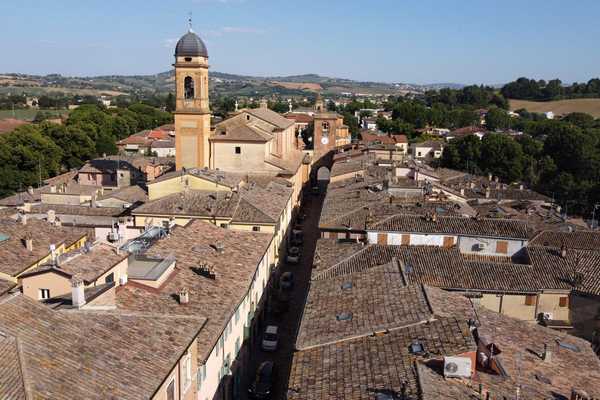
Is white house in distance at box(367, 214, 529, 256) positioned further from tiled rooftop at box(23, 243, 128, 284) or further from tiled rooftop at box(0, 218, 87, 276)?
tiled rooftop at box(0, 218, 87, 276)

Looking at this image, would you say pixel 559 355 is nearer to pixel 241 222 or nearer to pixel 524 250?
pixel 524 250

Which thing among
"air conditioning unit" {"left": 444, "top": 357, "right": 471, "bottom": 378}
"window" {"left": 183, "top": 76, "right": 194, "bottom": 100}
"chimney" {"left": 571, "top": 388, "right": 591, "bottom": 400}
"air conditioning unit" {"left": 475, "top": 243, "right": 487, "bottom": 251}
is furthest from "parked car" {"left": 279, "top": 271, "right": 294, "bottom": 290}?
"chimney" {"left": 571, "top": 388, "right": 591, "bottom": 400}

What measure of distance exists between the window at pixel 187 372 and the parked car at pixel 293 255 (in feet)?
78.0

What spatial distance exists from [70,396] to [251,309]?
50.2ft

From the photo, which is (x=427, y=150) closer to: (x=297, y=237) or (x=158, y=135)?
(x=158, y=135)

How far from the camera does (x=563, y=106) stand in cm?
15138

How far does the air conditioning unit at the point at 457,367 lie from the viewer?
1356 centimetres

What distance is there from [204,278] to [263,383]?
187 inches

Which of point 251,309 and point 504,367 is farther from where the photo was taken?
point 251,309

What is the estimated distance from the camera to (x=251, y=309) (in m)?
25.3

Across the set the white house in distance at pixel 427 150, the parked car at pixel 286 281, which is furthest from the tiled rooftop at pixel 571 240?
the white house in distance at pixel 427 150

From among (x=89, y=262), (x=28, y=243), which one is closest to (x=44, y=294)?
(x=89, y=262)

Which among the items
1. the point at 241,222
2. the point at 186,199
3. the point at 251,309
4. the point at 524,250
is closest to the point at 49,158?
the point at 186,199

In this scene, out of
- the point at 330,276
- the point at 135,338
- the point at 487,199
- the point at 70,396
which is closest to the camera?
the point at 70,396
